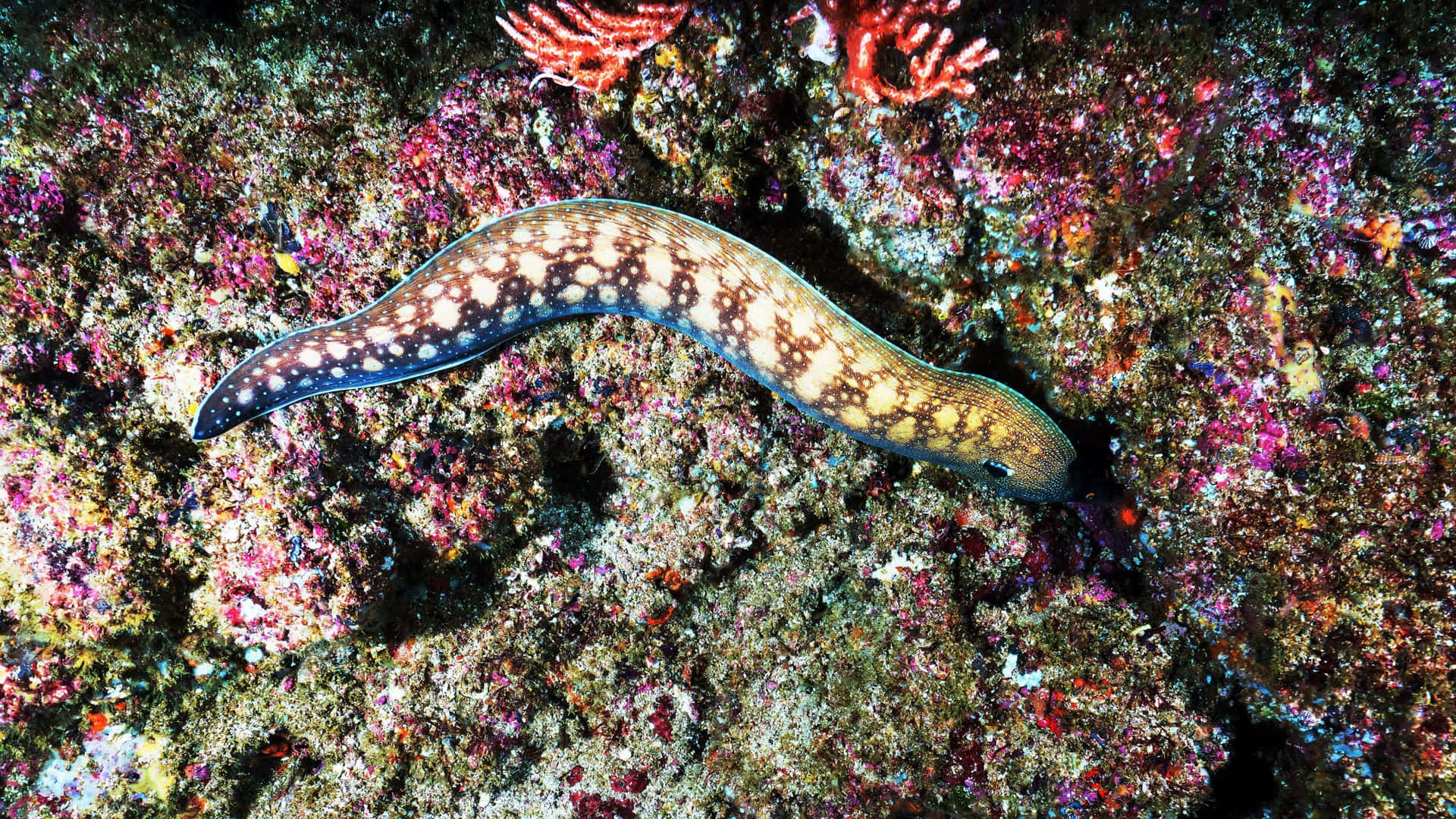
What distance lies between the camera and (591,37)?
10.7ft

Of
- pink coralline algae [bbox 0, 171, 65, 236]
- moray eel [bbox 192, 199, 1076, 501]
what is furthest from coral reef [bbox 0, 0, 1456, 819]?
moray eel [bbox 192, 199, 1076, 501]

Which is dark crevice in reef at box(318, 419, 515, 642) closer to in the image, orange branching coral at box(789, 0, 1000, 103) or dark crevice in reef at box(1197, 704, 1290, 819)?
orange branching coral at box(789, 0, 1000, 103)

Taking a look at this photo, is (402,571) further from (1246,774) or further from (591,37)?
(1246,774)

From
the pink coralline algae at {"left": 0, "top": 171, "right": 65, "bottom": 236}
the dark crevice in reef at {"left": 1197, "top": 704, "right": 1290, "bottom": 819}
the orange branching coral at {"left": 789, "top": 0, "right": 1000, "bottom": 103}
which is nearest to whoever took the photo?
the pink coralline algae at {"left": 0, "top": 171, "right": 65, "bottom": 236}

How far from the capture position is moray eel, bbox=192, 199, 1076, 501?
3.28 m

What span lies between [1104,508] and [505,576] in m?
4.77

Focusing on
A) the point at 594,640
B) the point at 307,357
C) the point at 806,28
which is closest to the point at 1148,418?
the point at 806,28

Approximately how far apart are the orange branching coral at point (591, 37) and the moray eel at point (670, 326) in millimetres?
796

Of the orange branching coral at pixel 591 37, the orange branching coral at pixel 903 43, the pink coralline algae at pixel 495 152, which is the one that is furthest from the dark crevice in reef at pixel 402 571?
the orange branching coral at pixel 903 43

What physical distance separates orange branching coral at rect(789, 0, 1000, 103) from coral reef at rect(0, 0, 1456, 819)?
35mm

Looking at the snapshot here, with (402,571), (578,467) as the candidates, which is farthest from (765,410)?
(402,571)

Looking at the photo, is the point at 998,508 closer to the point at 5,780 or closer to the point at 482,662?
the point at 482,662

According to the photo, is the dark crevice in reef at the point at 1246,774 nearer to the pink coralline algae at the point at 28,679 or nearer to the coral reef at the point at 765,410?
the coral reef at the point at 765,410

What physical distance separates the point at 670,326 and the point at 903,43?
2.32 meters
